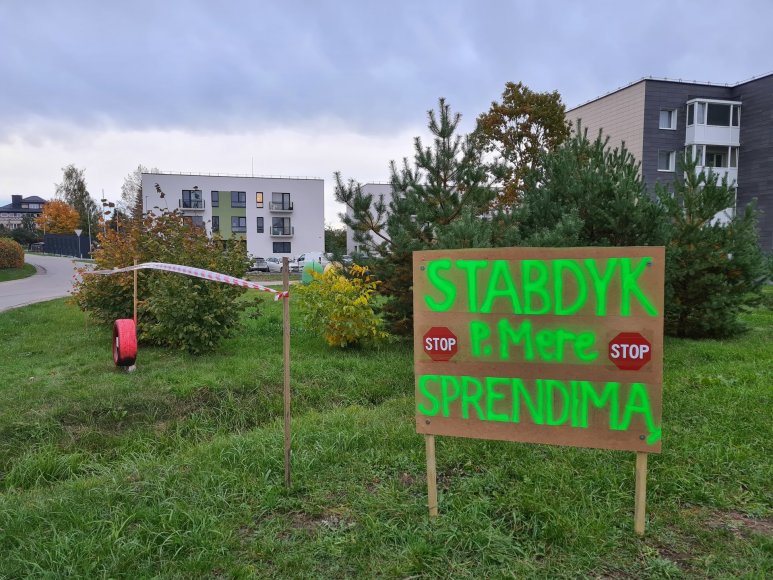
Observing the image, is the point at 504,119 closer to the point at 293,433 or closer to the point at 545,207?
the point at 545,207

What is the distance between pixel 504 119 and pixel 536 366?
2023cm

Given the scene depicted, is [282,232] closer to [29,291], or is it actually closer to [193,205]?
[193,205]

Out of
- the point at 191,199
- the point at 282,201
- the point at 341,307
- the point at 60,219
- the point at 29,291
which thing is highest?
the point at 282,201

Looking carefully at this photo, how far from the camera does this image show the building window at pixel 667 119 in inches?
1318

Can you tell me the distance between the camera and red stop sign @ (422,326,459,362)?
3029 millimetres

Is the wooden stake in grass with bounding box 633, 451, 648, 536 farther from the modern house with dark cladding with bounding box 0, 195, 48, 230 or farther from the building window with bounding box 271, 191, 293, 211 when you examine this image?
the modern house with dark cladding with bounding box 0, 195, 48, 230

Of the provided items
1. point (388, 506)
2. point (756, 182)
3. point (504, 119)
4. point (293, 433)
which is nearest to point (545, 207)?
point (293, 433)

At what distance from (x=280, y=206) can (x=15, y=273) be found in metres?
34.1

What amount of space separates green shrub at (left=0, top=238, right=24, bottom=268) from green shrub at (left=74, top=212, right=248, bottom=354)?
23012mm

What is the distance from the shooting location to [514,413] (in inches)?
116

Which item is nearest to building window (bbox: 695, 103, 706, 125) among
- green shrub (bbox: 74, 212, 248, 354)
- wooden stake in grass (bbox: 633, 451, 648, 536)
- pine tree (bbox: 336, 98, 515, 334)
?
pine tree (bbox: 336, 98, 515, 334)

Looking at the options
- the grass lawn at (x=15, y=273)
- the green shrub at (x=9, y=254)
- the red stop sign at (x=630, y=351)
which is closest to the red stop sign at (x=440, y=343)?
the red stop sign at (x=630, y=351)

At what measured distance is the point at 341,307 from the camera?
7922 millimetres

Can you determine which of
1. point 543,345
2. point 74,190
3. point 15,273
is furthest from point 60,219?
point 543,345
